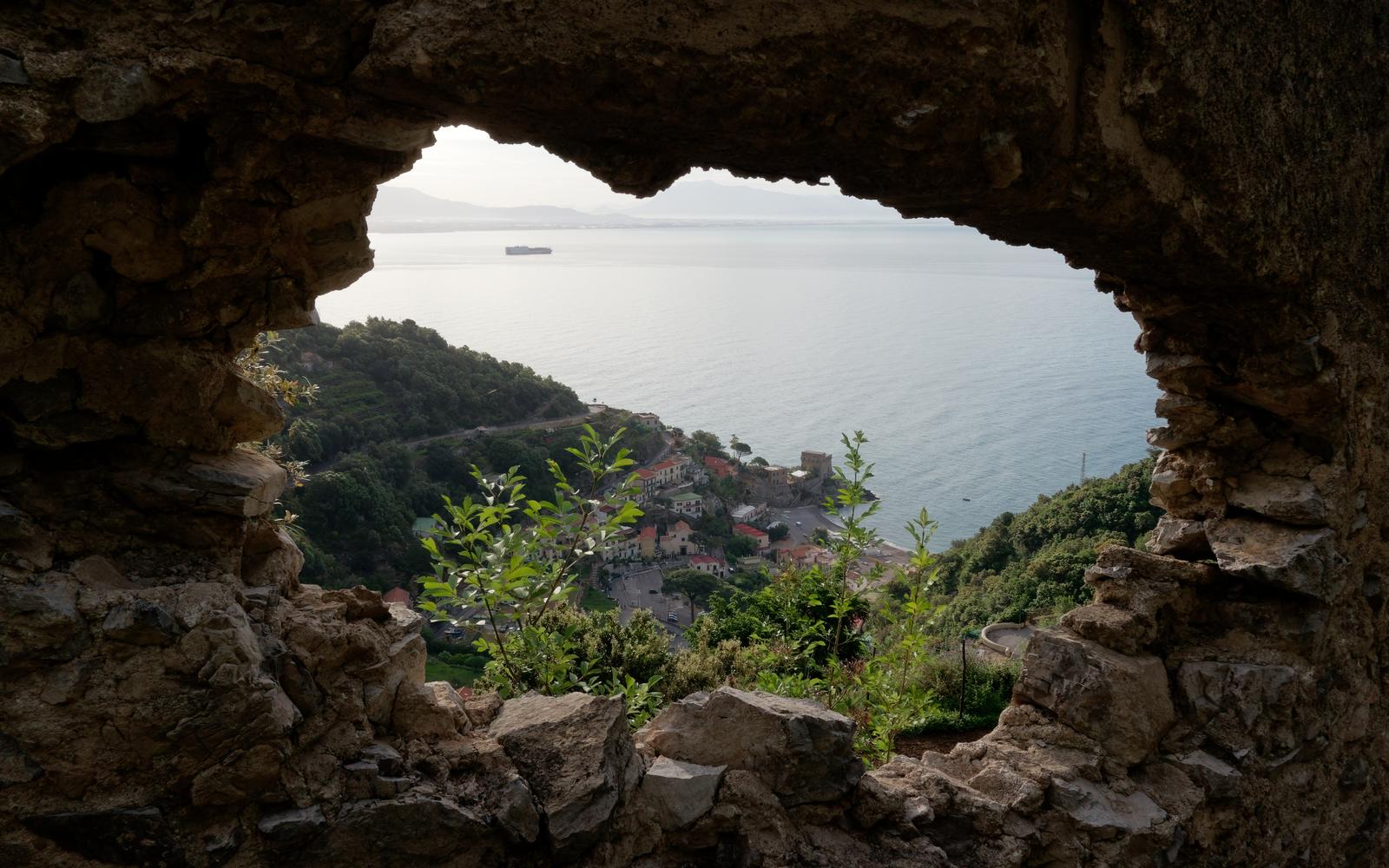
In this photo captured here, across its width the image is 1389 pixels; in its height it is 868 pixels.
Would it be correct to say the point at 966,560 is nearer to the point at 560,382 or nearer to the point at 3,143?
the point at 560,382

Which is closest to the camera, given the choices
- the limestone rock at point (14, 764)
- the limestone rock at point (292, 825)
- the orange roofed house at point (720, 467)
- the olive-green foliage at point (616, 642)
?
the limestone rock at point (14, 764)

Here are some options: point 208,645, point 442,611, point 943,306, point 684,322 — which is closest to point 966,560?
point 684,322

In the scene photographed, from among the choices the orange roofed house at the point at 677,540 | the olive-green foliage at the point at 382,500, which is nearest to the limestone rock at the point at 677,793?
the olive-green foliage at the point at 382,500

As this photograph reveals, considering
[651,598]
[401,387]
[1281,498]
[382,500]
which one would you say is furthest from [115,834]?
[401,387]

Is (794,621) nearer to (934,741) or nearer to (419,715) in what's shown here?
(934,741)

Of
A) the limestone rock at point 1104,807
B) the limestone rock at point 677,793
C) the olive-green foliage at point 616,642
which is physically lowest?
the olive-green foliage at point 616,642

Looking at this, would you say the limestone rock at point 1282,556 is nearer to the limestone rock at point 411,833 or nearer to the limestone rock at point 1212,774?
the limestone rock at point 1212,774
